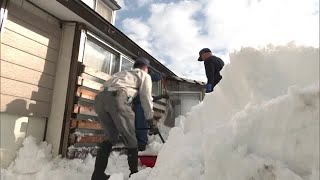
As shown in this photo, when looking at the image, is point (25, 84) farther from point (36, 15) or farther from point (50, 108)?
point (36, 15)

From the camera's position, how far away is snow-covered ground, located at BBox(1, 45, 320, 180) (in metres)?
1.43

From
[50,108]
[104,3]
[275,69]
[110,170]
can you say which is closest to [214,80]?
[110,170]

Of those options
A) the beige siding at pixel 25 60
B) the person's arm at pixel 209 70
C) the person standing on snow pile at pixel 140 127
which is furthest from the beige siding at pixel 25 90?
the person's arm at pixel 209 70

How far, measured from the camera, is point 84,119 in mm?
6332

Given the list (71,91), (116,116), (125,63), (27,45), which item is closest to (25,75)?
(27,45)

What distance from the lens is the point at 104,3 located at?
1098 cm

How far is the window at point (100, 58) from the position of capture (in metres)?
6.56

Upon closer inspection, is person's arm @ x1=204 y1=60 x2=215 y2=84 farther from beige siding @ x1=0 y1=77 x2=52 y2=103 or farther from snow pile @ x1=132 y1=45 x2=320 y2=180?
snow pile @ x1=132 y1=45 x2=320 y2=180

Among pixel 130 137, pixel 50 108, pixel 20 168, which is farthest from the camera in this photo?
pixel 50 108

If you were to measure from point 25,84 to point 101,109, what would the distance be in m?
1.93

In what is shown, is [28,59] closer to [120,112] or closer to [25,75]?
[25,75]

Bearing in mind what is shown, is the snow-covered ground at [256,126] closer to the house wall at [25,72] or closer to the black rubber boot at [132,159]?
the black rubber boot at [132,159]

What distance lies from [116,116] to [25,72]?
7.44 ft

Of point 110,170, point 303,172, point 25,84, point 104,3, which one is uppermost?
point 104,3
